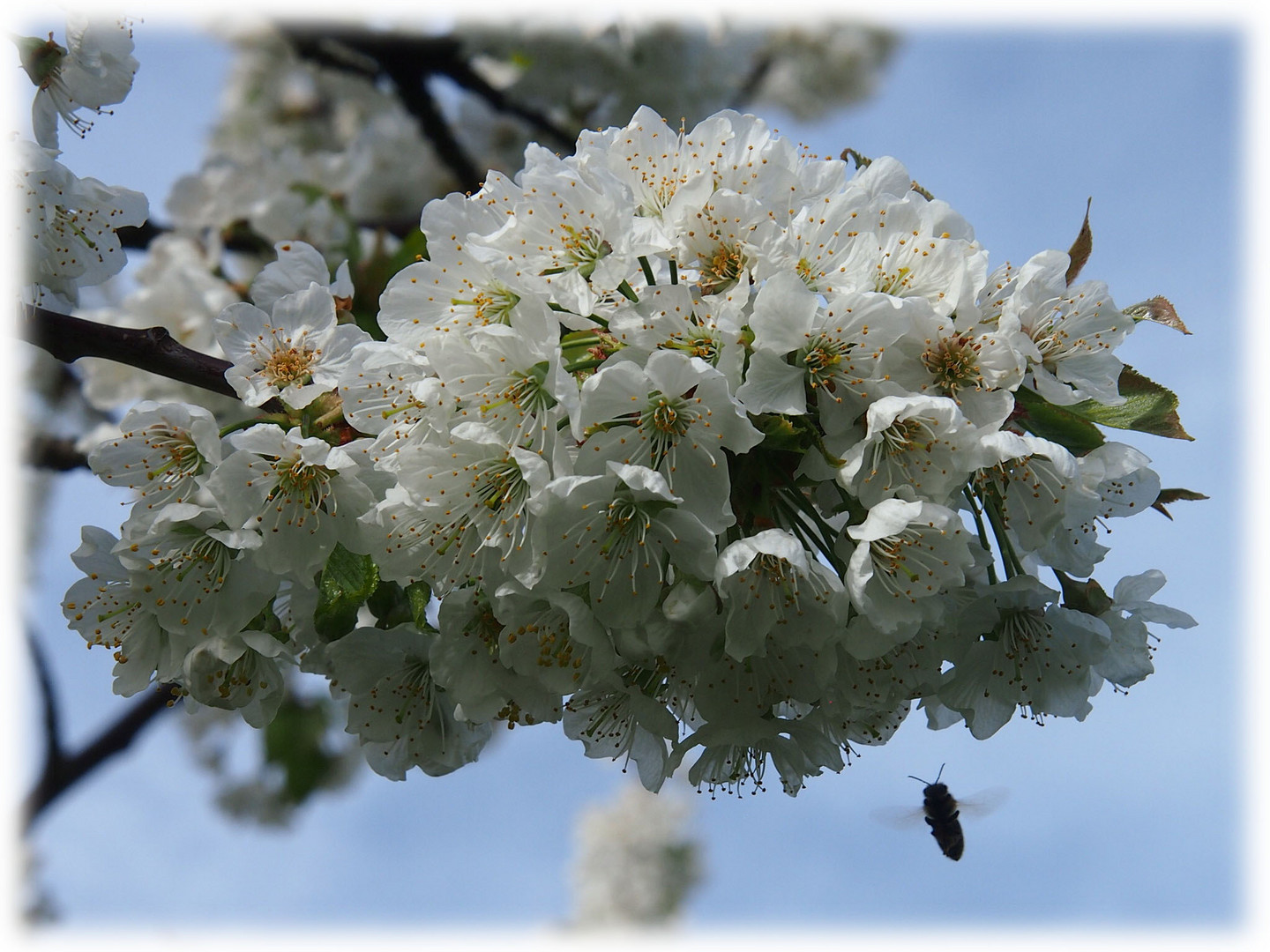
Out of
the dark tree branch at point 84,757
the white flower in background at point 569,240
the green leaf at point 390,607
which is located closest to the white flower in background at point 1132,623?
the white flower in background at point 569,240

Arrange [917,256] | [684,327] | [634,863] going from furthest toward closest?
[634,863] → [917,256] → [684,327]

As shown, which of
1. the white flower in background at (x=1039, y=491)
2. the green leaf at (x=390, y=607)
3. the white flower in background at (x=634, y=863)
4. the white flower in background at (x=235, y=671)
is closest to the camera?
the white flower in background at (x=1039, y=491)

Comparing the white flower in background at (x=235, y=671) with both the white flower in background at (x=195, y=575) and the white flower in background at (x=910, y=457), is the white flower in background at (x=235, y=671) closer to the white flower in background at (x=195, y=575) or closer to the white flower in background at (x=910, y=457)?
the white flower in background at (x=195, y=575)

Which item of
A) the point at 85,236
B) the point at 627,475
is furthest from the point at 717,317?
the point at 85,236

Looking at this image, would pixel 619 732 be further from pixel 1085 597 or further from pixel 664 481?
pixel 1085 597

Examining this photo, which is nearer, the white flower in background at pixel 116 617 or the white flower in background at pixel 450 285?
the white flower in background at pixel 450 285

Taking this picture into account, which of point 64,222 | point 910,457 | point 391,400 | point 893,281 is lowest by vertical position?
point 910,457

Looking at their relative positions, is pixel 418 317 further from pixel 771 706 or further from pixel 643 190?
pixel 771 706

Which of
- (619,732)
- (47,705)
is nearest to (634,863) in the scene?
(47,705)
